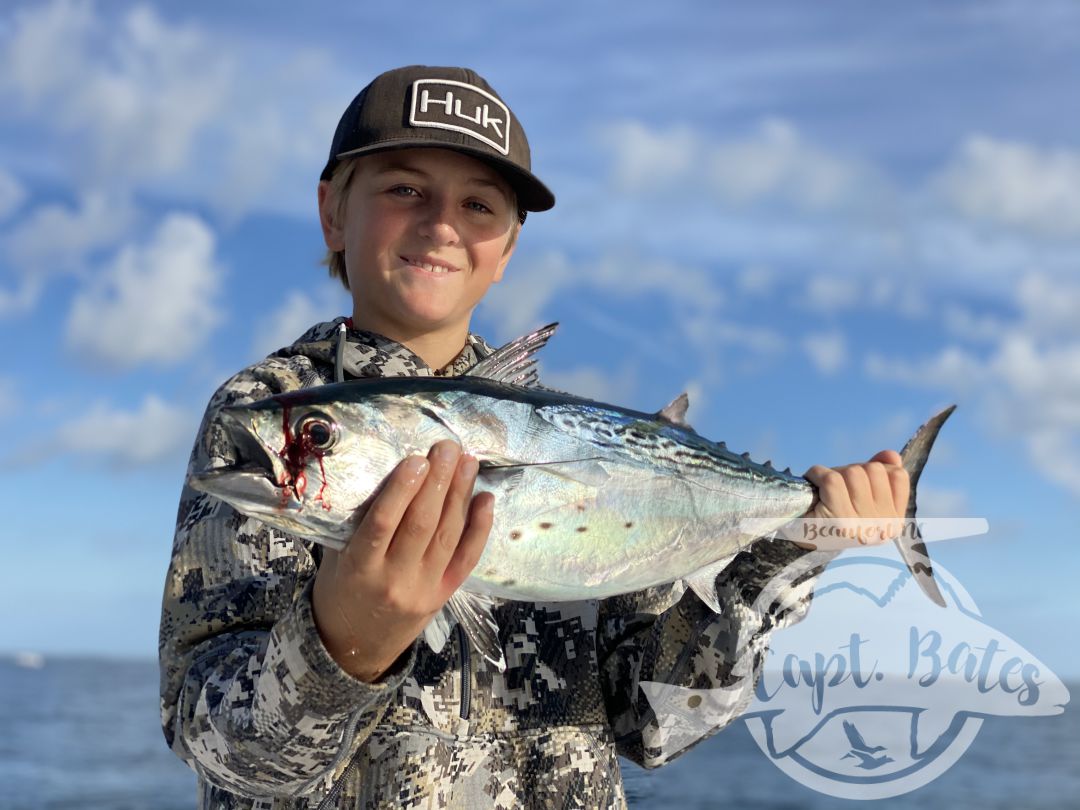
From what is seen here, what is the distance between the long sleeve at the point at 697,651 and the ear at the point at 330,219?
1.87 meters

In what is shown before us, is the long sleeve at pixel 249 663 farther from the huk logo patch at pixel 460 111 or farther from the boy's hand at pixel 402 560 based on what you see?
the huk logo patch at pixel 460 111

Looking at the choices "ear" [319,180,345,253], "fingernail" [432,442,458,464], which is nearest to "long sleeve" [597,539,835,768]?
"fingernail" [432,442,458,464]

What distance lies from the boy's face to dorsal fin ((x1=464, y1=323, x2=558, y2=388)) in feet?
2.14

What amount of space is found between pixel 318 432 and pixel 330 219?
1.82 meters

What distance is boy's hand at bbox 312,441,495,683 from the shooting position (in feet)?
8.46

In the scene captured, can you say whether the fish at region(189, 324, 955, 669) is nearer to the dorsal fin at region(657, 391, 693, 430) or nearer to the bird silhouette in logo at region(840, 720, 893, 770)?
the dorsal fin at region(657, 391, 693, 430)

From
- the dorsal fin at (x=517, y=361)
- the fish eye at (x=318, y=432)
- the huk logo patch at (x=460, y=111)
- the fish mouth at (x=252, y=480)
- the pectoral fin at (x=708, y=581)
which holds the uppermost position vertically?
the huk logo patch at (x=460, y=111)

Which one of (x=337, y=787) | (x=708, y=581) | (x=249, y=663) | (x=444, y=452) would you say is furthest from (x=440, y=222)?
(x=337, y=787)

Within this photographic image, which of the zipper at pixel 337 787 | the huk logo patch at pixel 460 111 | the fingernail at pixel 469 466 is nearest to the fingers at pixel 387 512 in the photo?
the fingernail at pixel 469 466

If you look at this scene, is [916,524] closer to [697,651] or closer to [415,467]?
[697,651]

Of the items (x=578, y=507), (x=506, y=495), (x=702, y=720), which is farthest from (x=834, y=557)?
(x=506, y=495)

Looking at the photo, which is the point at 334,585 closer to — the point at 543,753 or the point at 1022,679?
the point at 543,753

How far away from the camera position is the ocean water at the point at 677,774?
3644cm

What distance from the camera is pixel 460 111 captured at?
12.3 feet
